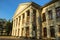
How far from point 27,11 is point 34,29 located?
4.74m

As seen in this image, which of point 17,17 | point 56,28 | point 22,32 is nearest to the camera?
point 56,28

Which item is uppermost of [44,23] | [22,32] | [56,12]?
[56,12]

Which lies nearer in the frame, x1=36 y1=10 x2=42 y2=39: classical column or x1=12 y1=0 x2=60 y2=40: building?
x1=12 y1=0 x2=60 y2=40: building

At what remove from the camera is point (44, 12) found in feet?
78.2

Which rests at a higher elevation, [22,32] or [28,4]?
[28,4]

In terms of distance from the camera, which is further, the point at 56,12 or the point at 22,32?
the point at 22,32

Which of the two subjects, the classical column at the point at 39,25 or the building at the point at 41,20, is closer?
the building at the point at 41,20

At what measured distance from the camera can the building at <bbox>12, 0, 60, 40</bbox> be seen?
66.8 ft

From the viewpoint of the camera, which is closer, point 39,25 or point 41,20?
point 39,25

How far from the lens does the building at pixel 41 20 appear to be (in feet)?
66.8

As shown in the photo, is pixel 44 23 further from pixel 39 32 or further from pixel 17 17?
pixel 17 17

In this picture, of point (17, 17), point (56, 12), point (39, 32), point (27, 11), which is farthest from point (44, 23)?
point (17, 17)

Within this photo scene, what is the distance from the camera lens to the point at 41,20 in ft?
80.0

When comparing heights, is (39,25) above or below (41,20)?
below
